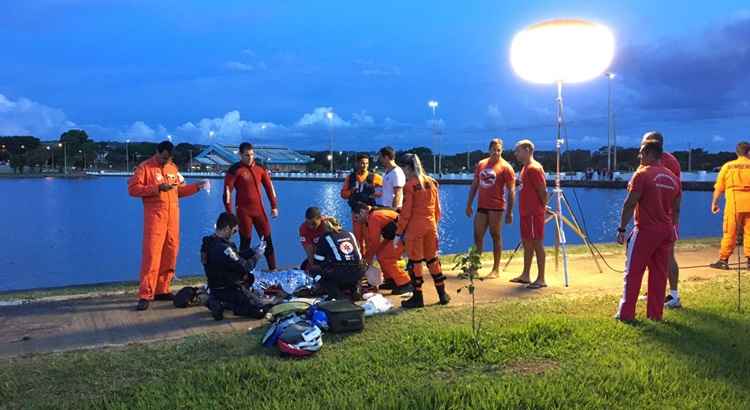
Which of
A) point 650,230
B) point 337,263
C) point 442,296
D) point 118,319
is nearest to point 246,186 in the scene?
point 337,263

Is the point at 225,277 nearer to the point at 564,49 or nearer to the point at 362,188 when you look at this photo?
the point at 362,188

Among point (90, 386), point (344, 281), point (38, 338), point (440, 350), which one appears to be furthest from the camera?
point (344, 281)

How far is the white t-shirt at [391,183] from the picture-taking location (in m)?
8.10

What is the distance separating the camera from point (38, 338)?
5.66 metres

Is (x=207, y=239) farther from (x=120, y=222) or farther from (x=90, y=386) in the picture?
(x=120, y=222)

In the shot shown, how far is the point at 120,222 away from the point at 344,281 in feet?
70.9

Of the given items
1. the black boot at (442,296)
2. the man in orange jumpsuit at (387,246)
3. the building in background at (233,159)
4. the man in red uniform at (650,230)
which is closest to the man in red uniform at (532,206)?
the black boot at (442,296)

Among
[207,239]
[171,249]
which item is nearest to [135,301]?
[171,249]

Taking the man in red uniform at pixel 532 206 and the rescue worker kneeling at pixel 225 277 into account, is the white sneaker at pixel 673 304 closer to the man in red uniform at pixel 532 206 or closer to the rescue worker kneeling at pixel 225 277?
the man in red uniform at pixel 532 206

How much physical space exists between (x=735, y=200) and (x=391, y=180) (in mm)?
5934

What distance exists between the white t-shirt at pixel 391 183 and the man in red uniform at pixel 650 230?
309cm

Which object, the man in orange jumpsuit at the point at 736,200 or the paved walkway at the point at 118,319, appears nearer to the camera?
the paved walkway at the point at 118,319

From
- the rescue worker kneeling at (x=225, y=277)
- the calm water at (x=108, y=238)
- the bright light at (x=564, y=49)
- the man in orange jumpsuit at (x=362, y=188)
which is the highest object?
the bright light at (x=564, y=49)

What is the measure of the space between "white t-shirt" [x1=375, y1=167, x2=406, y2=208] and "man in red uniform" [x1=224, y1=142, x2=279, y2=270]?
181cm
